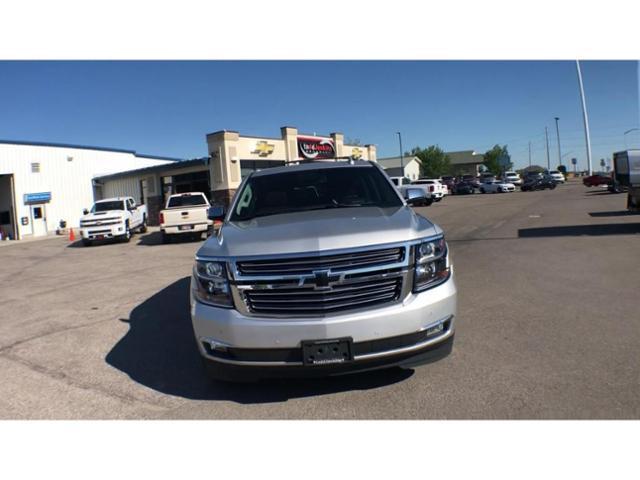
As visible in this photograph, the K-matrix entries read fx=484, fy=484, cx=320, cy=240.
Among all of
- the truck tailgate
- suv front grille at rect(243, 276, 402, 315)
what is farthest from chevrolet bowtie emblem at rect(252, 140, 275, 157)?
suv front grille at rect(243, 276, 402, 315)

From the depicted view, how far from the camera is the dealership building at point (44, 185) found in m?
33.0

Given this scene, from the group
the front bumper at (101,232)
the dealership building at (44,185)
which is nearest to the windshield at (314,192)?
the front bumper at (101,232)

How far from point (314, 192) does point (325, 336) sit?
2.09 metres

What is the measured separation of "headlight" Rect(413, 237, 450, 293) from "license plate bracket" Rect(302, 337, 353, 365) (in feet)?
2.15

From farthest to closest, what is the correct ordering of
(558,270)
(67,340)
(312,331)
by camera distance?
1. (558,270)
2. (67,340)
3. (312,331)

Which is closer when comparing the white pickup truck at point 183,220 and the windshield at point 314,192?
the windshield at point 314,192

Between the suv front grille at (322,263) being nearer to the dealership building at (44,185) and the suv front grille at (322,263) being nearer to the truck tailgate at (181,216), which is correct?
the truck tailgate at (181,216)

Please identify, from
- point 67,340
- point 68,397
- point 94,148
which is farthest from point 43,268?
point 94,148

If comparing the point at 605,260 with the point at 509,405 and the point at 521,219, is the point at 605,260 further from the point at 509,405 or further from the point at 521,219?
the point at 521,219

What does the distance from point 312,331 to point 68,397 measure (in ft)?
7.58

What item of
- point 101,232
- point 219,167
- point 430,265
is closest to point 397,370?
point 430,265

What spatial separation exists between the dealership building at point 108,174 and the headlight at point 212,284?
23472mm
